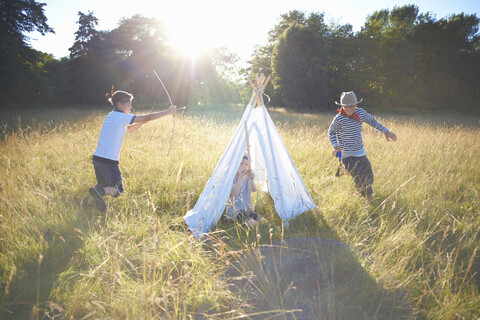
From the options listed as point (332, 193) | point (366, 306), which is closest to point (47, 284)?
point (366, 306)

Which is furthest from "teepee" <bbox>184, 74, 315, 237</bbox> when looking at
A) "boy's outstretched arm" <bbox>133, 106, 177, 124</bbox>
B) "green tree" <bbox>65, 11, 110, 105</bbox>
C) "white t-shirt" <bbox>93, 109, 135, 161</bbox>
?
"green tree" <bbox>65, 11, 110, 105</bbox>

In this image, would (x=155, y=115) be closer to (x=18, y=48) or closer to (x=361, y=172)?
(x=361, y=172)

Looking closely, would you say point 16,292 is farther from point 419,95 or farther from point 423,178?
point 419,95

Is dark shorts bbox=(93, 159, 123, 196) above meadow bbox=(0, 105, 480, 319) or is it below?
above

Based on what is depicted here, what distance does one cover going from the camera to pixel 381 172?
4.41 m

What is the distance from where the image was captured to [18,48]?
12781 millimetres

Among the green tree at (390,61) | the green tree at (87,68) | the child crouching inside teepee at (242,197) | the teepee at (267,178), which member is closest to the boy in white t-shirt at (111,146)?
the teepee at (267,178)

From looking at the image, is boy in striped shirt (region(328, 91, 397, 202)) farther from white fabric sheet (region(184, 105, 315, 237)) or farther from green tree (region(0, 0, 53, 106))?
green tree (region(0, 0, 53, 106))

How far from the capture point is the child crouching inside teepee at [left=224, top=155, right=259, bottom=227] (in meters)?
2.96

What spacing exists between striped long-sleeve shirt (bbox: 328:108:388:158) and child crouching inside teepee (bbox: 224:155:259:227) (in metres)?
1.34

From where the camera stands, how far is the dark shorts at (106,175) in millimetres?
3098

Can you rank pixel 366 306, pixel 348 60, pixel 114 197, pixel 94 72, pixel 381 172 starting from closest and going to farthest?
pixel 366 306 < pixel 114 197 < pixel 381 172 < pixel 94 72 < pixel 348 60

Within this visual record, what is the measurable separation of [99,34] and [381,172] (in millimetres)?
26705

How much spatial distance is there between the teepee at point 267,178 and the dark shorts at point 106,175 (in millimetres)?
1117
